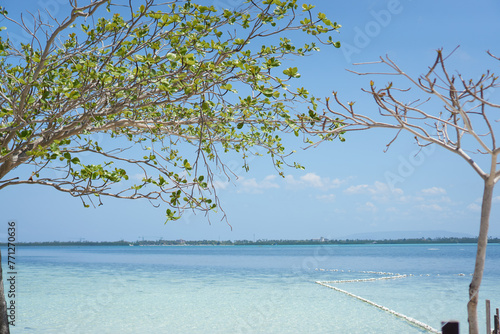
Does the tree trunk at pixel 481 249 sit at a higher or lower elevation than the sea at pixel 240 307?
higher

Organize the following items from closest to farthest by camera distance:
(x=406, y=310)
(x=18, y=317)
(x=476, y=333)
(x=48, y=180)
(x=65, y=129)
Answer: (x=476, y=333)
(x=65, y=129)
(x=48, y=180)
(x=18, y=317)
(x=406, y=310)

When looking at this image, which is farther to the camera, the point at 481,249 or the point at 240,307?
the point at 240,307

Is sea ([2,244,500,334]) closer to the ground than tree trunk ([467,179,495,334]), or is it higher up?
closer to the ground

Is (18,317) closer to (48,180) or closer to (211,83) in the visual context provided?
(48,180)

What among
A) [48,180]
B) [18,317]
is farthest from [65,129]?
[18,317]

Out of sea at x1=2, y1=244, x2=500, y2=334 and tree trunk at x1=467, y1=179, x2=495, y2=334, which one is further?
sea at x1=2, y1=244, x2=500, y2=334

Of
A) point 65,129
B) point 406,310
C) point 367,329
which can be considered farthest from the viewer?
point 406,310

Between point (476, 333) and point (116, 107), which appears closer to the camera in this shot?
point (476, 333)

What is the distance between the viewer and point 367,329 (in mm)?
11211

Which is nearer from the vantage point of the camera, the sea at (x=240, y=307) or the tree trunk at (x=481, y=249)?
the tree trunk at (x=481, y=249)

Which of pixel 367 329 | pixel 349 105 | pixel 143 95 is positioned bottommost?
pixel 367 329

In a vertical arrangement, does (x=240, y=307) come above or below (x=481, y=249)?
below

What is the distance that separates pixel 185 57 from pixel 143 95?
0.87m

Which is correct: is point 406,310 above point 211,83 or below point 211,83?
below
